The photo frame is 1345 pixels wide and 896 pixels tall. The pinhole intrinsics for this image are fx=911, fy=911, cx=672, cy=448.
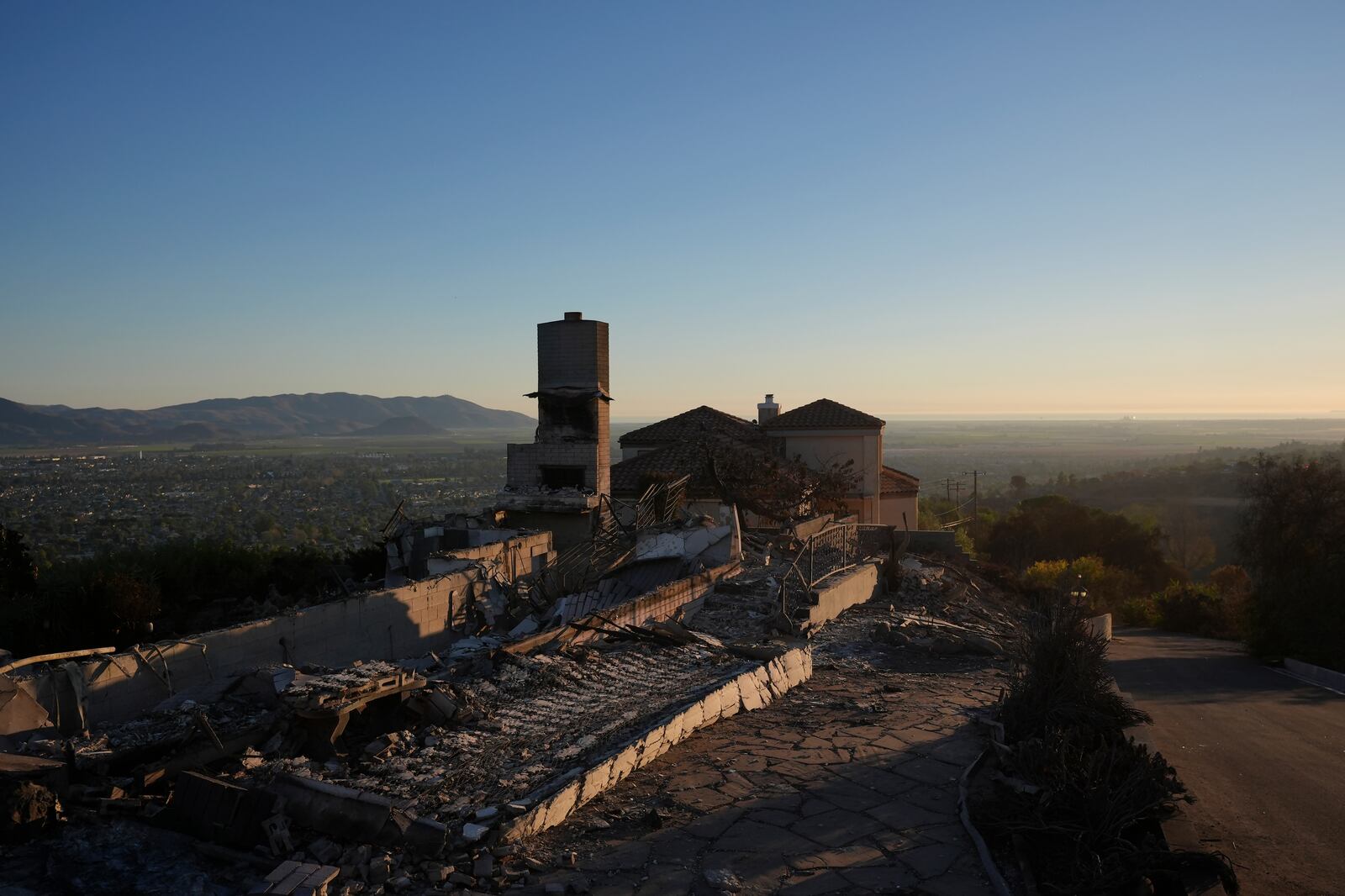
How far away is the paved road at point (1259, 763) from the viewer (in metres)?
6.29

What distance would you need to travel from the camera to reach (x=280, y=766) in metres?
5.74

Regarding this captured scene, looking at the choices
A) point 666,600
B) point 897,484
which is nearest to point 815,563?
point 666,600

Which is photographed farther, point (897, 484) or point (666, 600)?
point (897, 484)

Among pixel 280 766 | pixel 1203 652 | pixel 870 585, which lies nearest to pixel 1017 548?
pixel 1203 652

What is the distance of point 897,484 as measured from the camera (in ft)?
119

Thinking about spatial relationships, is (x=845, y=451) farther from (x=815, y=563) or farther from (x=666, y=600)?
(x=666, y=600)

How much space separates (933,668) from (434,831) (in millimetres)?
7396

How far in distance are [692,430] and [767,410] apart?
4787 millimetres

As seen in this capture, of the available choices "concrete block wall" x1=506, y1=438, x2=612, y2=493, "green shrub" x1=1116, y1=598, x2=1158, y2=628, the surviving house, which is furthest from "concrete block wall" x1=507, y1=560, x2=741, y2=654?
"green shrub" x1=1116, y1=598, x2=1158, y2=628

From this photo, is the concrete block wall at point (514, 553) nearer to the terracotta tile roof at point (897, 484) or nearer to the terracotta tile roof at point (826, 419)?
the terracotta tile roof at point (826, 419)

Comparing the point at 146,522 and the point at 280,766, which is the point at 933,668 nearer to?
the point at 280,766

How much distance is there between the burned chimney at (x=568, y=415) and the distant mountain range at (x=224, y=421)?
11204 centimetres

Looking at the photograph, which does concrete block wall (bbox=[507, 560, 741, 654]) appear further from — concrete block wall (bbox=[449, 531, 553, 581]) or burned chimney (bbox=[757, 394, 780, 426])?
burned chimney (bbox=[757, 394, 780, 426])

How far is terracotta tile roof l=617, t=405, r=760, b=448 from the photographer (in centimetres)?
3150
